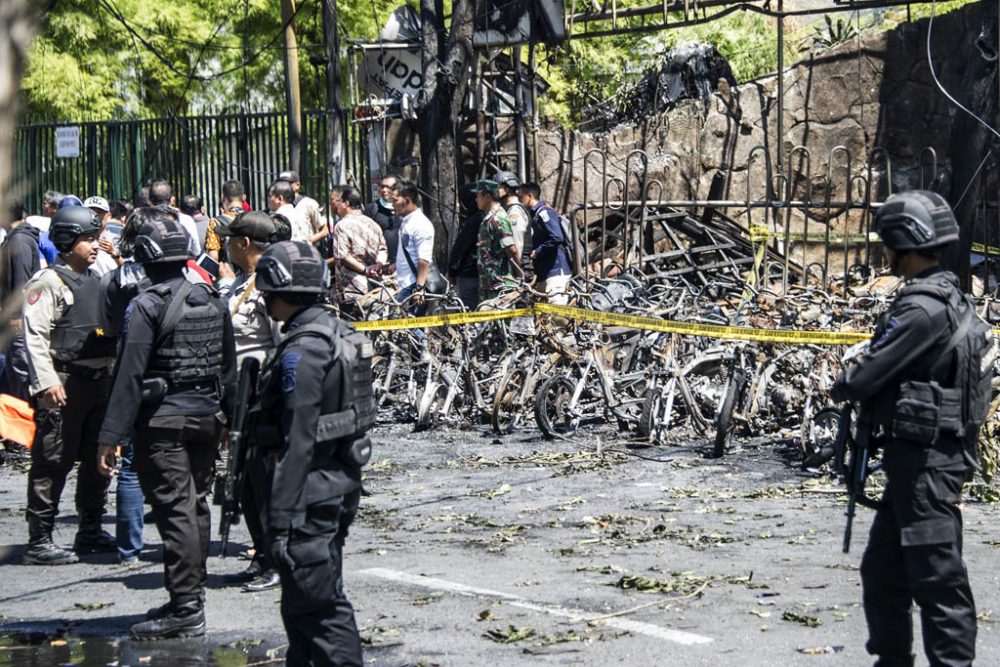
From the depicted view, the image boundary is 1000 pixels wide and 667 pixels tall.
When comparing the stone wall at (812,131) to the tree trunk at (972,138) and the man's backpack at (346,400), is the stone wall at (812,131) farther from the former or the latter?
the man's backpack at (346,400)

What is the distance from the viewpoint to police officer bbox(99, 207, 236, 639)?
656 centimetres

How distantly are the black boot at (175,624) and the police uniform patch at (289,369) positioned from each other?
1939mm

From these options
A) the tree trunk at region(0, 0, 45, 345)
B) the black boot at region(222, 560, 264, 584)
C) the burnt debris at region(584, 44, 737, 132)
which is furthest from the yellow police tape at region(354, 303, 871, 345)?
the tree trunk at region(0, 0, 45, 345)

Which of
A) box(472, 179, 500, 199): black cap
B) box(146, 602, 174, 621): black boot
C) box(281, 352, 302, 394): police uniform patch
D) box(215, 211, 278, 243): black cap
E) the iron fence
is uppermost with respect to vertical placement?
the iron fence

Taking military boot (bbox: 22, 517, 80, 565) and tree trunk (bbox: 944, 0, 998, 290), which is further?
tree trunk (bbox: 944, 0, 998, 290)

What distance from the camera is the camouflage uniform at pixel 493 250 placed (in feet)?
43.9

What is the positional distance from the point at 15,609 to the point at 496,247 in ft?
23.5

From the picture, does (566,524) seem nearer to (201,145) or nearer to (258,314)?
(258,314)

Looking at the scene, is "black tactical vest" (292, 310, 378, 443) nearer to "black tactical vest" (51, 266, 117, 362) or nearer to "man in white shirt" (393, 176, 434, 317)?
"black tactical vest" (51, 266, 117, 362)

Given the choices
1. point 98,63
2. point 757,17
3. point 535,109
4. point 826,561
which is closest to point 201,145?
point 535,109

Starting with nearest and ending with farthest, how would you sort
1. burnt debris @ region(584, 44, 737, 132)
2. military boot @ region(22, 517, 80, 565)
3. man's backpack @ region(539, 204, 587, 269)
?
military boot @ region(22, 517, 80, 565), man's backpack @ region(539, 204, 587, 269), burnt debris @ region(584, 44, 737, 132)

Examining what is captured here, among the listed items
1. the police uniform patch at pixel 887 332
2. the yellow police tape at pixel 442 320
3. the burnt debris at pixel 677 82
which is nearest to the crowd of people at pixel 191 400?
the police uniform patch at pixel 887 332

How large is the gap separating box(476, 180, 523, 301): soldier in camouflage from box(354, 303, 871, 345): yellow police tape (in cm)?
87

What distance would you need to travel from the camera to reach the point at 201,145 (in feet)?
64.6
